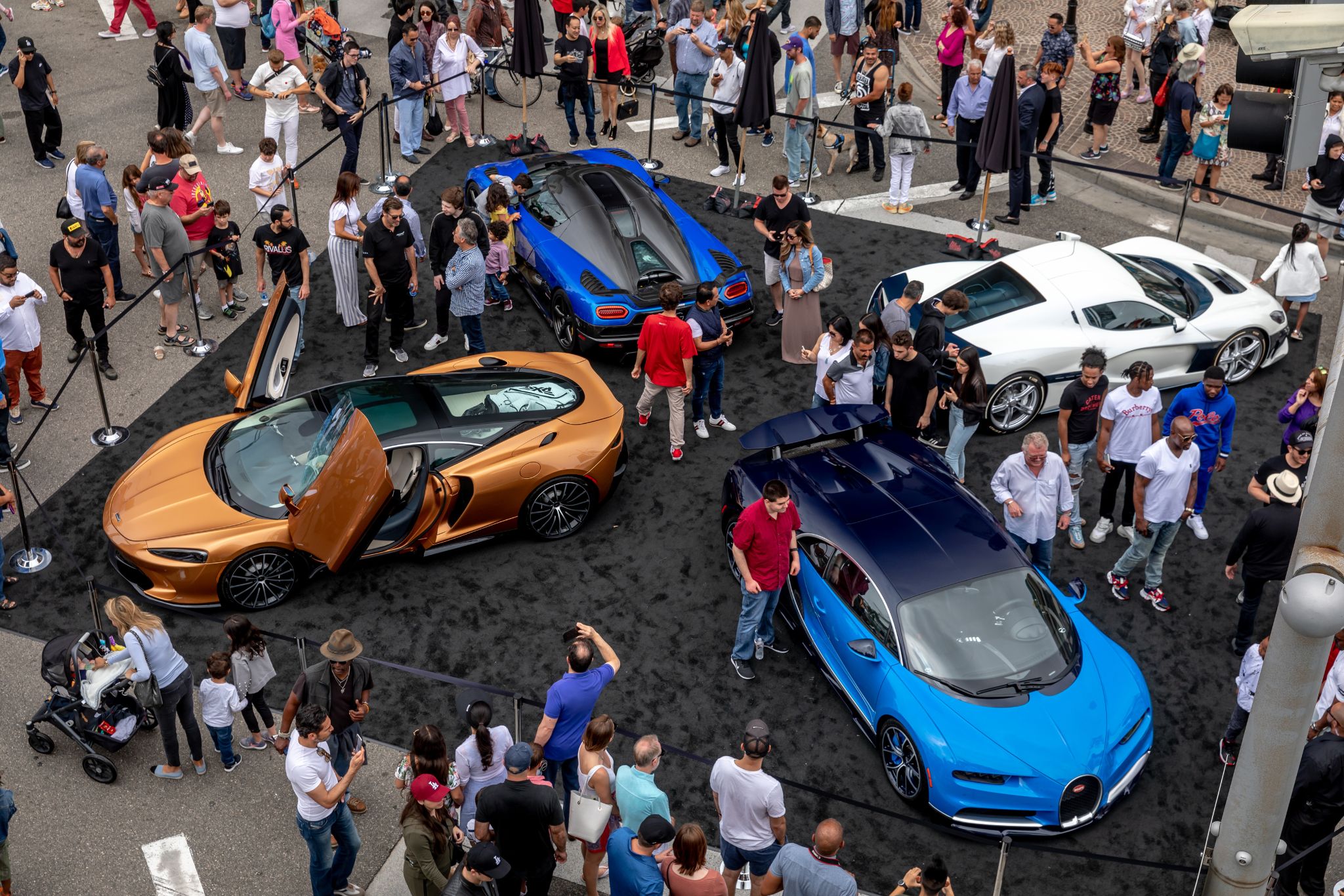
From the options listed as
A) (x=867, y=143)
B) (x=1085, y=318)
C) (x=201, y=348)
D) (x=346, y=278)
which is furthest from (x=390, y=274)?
(x=867, y=143)

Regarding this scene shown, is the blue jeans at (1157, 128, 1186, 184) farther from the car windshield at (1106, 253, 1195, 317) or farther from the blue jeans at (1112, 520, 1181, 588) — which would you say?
the blue jeans at (1112, 520, 1181, 588)

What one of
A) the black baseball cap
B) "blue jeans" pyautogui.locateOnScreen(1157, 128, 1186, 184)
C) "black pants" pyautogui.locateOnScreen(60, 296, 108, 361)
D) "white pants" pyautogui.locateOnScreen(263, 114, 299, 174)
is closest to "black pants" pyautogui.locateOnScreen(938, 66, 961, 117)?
"blue jeans" pyautogui.locateOnScreen(1157, 128, 1186, 184)

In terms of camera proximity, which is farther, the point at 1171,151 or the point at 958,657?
the point at 1171,151

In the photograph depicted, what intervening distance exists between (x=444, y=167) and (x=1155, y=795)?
1165 centimetres

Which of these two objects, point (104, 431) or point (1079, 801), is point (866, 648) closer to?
point (1079, 801)

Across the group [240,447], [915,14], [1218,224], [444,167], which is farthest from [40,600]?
[915,14]

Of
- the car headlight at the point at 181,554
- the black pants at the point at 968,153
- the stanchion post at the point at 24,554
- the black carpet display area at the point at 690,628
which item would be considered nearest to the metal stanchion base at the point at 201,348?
the black carpet display area at the point at 690,628

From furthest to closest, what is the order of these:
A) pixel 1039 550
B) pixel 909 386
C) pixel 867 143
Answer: pixel 867 143 → pixel 909 386 → pixel 1039 550

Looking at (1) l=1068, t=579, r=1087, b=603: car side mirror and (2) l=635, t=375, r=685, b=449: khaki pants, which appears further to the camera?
(2) l=635, t=375, r=685, b=449: khaki pants

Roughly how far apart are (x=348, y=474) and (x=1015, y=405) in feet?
20.6

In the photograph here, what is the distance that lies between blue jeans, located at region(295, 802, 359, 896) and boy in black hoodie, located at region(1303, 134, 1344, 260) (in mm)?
A: 11404

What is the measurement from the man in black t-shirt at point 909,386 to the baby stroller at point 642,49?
9129 mm

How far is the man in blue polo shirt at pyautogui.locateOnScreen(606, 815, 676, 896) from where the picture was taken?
686 centimetres

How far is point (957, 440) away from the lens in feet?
37.8
